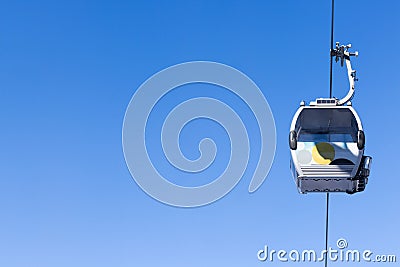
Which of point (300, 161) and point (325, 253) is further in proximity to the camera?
point (325, 253)

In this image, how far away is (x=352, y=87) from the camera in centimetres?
1650

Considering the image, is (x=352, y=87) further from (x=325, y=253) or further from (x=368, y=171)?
(x=325, y=253)

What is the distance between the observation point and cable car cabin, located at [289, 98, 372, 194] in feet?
52.8

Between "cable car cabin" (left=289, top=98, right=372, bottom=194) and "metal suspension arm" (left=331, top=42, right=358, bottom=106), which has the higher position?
"metal suspension arm" (left=331, top=42, right=358, bottom=106)

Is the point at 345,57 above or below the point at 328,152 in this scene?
above

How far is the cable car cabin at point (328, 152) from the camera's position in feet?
52.8

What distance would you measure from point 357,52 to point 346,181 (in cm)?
280

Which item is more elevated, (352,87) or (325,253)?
(352,87)

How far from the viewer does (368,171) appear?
53.2ft

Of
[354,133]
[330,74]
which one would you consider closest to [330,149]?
[354,133]

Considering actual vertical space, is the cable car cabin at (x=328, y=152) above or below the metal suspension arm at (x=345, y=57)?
below

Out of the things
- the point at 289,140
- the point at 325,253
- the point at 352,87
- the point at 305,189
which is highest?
the point at 352,87

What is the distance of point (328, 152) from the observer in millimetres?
16547

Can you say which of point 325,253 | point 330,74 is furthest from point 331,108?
point 325,253
